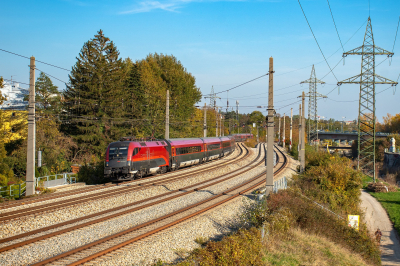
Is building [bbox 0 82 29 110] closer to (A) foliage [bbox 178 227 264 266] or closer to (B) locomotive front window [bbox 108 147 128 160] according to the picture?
(B) locomotive front window [bbox 108 147 128 160]

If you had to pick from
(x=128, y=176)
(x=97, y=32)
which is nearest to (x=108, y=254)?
(x=128, y=176)

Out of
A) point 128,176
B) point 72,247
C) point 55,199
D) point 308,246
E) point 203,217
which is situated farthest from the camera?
point 128,176

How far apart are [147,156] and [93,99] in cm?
2009

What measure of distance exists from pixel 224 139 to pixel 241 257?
35599mm

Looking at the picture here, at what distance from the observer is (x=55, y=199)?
16.5m

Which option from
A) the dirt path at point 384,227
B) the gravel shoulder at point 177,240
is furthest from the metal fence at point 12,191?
the dirt path at point 384,227

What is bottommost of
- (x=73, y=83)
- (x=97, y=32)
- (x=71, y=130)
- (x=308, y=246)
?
(x=308, y=246)

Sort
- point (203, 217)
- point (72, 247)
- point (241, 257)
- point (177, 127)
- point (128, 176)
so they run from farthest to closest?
1. point (177, 127)
2. point (128, 176)
3. point (203, 217)
4. point (72, 247)
5. point (241, 257)

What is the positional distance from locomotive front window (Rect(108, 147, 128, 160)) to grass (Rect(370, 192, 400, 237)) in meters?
19.0

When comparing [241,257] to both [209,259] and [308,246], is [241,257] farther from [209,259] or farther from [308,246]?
[308,246]

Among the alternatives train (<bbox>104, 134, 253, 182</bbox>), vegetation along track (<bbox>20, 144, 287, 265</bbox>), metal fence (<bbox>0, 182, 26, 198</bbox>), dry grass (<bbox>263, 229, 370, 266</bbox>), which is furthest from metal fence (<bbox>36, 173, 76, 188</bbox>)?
dry grass (<bbox>263, 229, 370, 266</bbox>)

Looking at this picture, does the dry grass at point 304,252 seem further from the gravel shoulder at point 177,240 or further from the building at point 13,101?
the building at point 13,101

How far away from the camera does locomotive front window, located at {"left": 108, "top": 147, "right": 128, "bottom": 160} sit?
72.0ft

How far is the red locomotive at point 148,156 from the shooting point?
21906 mm
